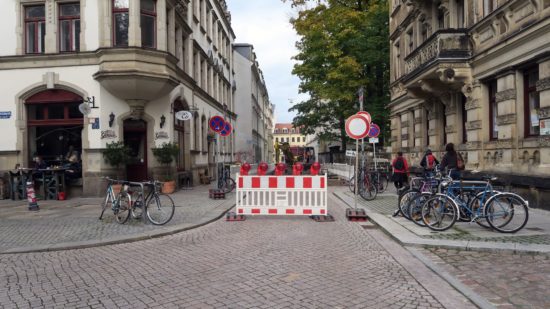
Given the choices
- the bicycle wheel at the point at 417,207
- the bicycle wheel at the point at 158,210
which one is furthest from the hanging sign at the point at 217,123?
the bicycle wheel at the point at 417,207

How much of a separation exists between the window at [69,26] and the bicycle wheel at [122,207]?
31.3 ft

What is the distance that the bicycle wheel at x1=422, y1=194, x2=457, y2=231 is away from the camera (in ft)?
26.5

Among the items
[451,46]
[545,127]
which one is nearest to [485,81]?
[451,46]

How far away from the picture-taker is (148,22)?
650 inches

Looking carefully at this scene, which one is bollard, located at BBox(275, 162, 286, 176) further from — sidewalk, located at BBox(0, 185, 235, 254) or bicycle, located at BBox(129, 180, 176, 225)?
bicycle, located at BBox(129, 180, 176, 225)

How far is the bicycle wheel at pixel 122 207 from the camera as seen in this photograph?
31.3 feet

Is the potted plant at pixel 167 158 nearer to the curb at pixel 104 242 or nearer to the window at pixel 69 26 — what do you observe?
the window at pixel 69 26

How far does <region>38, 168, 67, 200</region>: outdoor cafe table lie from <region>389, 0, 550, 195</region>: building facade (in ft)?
44.9

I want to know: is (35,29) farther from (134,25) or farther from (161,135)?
(161,135)

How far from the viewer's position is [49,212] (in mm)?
11844

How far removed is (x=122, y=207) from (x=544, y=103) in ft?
33.6

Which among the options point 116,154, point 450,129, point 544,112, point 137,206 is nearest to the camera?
point 137,206

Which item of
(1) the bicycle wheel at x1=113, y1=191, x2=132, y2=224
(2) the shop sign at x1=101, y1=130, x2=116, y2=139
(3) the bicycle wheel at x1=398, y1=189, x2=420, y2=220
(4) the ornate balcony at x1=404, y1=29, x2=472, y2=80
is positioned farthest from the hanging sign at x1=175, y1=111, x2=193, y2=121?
(3) the bicycle wheel at x1=398, y1=189, x2=420, y2=220

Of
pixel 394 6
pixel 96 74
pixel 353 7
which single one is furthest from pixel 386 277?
pixel 353 7
